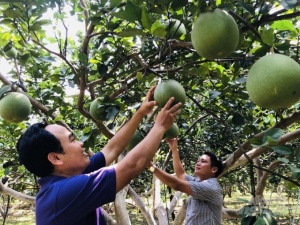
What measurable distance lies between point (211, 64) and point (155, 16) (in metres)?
0.56

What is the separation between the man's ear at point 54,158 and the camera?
165 cm

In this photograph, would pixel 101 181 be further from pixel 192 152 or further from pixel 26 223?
pixel 26 223

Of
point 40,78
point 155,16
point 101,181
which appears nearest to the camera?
point 101,181

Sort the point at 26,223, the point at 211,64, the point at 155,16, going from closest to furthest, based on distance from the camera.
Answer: the point at 155,16, the point at 211,64, the point at 26,223


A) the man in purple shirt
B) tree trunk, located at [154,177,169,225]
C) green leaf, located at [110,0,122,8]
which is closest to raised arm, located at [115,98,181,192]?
the man in purple shirt

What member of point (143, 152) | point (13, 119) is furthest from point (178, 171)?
point (143, 152)

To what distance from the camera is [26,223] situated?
14.9 meters

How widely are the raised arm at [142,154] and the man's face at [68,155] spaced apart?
329 mm

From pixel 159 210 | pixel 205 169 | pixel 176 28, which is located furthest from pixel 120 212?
pixel 176 28

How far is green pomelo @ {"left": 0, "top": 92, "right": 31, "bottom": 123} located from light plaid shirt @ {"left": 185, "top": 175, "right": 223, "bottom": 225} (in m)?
1.44

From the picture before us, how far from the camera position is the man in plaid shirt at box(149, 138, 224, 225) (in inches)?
112

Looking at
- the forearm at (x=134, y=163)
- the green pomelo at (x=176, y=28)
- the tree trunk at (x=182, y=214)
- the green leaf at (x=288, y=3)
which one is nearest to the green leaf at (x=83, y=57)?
the green pomelo at (x=176, y=28)

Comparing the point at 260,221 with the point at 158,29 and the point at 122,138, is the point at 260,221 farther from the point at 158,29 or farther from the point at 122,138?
the point at 122,138

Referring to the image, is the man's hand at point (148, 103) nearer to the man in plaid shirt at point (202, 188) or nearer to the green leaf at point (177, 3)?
the green leaf at point (177, 3)
